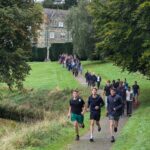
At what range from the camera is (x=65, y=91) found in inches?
1758

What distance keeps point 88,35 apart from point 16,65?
41892 mm

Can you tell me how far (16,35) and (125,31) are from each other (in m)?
7.61

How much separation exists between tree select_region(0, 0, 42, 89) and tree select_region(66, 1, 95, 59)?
3856 cm

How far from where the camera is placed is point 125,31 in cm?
3450

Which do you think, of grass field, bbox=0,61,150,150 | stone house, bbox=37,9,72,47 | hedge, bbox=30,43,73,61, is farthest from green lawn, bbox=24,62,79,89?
stone house, bbox=37,9,72,47

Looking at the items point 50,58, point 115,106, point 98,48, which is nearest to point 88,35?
point 50,58

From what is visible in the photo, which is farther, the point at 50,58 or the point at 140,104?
the point at 50,58

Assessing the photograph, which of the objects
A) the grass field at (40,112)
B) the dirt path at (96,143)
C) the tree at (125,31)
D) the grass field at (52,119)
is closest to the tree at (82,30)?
the grass field at (52,119)

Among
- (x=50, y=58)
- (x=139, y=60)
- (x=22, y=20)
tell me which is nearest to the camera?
(x=139, y=60)

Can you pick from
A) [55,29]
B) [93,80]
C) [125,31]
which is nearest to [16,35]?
[125,31]

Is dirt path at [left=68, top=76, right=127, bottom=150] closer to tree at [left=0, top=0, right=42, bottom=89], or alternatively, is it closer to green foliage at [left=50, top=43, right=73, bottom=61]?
tree at [left=0, top=0, right=42, bottom=89]

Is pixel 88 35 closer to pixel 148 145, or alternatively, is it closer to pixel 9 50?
pixel 9 50

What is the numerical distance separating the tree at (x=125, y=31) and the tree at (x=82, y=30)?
38.8 meters

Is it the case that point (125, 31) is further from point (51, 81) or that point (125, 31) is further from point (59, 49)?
point (59, 49)
